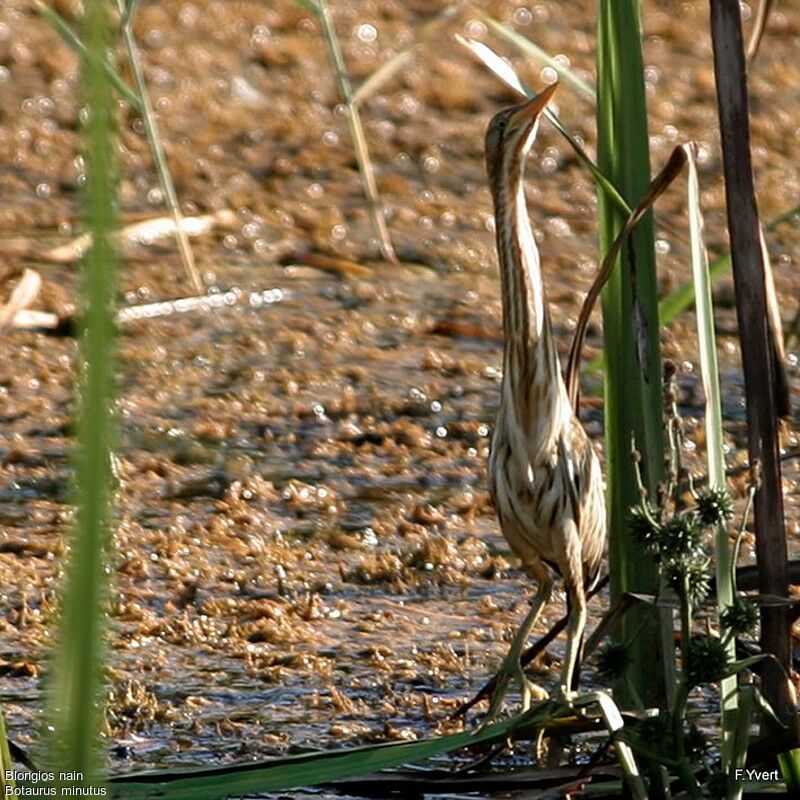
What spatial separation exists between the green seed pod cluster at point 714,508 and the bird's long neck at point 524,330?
1.72 feet

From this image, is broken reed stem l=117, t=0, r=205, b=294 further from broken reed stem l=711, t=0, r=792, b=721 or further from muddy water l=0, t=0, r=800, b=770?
broken reed stem l=711, t=0, r=792, b=721

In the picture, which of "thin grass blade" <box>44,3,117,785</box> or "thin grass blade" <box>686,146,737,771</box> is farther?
"thin grass blade" <box>686,146,737,771</box>

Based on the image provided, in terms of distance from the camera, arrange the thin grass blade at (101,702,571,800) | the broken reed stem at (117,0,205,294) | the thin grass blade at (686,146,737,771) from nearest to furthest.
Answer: the thin grass blade at (686,146,737,771)
the thin grass blade at (101,702,571,800)
the broken reed stem at (117,0,205,294)

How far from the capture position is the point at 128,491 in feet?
14.5

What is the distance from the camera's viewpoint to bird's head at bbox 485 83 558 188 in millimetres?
2998

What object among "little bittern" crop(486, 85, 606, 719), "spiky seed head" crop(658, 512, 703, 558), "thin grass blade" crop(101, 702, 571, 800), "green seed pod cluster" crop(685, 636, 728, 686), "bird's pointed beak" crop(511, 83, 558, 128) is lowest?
"thin grass blade" crop(101, 702, 571, 800)

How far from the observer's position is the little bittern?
2.96 m

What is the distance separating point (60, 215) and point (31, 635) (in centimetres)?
269

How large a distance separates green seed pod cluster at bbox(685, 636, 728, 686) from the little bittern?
0.47m

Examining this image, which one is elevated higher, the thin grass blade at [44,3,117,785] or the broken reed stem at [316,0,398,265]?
the broken reed stem at [316,0,398,265]

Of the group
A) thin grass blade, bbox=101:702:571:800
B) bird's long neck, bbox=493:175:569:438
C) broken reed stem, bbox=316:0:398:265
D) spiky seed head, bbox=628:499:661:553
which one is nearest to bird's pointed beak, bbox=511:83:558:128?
bird's long neck, bbox=493:175:569:438

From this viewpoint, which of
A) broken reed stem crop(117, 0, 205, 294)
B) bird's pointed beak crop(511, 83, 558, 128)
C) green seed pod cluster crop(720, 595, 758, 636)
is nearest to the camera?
green seed pod cluster crop(720, 595, 758, 636)

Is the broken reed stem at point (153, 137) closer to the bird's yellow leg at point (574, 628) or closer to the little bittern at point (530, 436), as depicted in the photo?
the little bittern at point (530, 436)

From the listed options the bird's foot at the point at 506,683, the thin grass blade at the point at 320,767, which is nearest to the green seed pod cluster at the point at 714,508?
the thin grass blade at the point at 320,767
